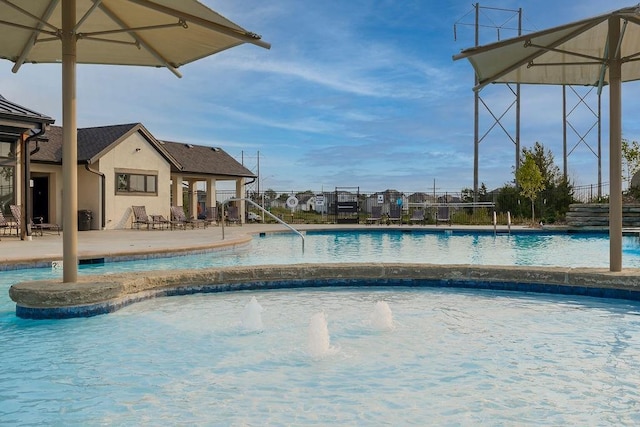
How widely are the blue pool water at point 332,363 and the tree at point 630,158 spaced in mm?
20733

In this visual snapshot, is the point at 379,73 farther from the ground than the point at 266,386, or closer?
farther from the ground

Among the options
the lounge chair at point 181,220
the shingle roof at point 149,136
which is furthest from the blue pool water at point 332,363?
the shingle roof at point 149,136

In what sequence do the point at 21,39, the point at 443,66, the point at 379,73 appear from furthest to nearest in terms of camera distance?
1. the point at 443,66
2. the point at 379,73
3. the point at 21,39

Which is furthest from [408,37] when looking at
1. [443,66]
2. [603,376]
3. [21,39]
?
[603,376]

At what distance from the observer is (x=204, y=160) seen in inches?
1027

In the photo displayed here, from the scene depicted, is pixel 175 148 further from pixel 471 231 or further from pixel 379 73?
pixel 471 231

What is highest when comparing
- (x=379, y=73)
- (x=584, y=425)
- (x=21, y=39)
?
Result: (x=379, y=73)

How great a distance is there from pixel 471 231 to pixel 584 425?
17.5m

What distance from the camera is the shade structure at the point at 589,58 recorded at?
6430 millimetres

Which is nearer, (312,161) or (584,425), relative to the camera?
(584,425)

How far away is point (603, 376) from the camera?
13.1 feet

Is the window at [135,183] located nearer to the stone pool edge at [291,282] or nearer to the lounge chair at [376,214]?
the lounge chair at [376,214]

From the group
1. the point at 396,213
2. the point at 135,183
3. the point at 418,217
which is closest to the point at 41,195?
the point at 135,183

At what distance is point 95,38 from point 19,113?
32.2ft
